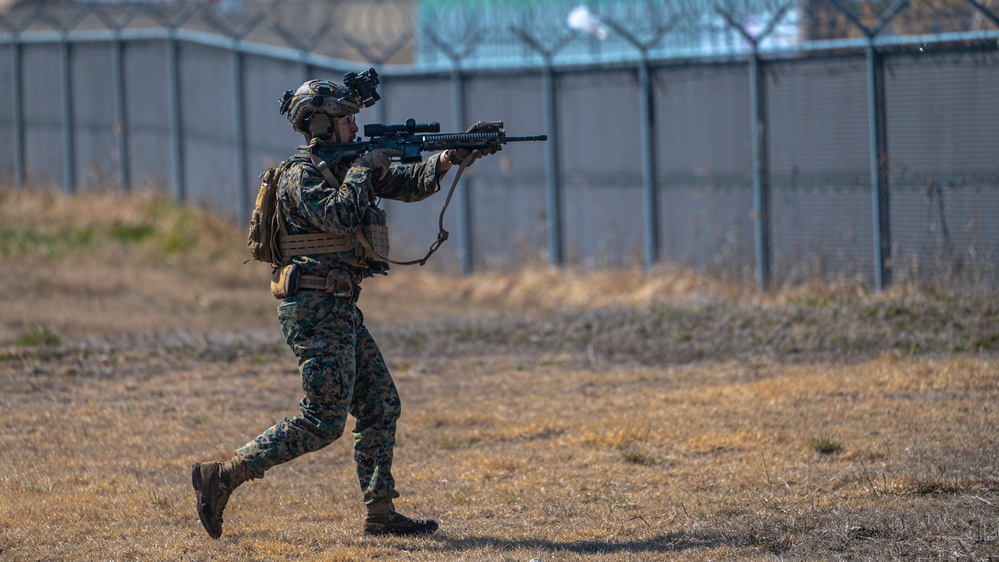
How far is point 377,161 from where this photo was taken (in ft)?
16.6

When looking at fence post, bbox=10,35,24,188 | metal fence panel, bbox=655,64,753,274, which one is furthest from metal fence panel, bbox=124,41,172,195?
metal fence panel, bbox=655,64,753,274

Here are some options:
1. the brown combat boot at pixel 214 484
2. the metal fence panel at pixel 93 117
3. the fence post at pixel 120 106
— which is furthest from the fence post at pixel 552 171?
the brown combat boot at pixel 214 484

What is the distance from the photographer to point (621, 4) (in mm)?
18125

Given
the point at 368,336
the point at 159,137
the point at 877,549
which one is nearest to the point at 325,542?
the point at 368,336

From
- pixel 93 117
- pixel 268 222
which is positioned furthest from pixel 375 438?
pixel 93 117

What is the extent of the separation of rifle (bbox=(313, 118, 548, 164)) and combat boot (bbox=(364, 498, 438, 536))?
1.54 m

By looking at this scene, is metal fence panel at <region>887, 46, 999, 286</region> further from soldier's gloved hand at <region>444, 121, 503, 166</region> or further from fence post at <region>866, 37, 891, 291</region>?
soldier's gloved hand at <region>444, 121, 503, 166</region>

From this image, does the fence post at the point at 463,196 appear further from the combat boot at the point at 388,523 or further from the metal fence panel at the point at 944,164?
the combat boot at the point at 388,523

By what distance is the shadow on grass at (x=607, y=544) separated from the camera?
516 centimetres

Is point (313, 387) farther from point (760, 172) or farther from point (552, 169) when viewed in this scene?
point (552, 169)

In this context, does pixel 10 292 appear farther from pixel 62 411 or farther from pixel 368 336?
pixel 368 336

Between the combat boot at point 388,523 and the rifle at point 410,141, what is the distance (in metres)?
1.54

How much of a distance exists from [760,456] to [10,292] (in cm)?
898

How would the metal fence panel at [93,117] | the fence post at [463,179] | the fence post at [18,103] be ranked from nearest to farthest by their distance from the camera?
the fence post at [463,179] < the metal fence panel at [93,117] < the fence post at [18,103]
